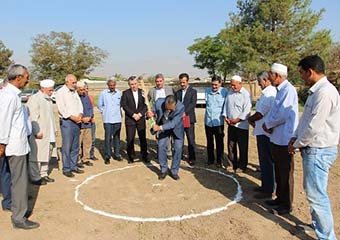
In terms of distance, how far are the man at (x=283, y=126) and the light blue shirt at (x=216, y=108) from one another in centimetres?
263

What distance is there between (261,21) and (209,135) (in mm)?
18649

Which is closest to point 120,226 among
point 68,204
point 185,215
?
point 185,215

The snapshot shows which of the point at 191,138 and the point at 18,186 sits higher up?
the point at 18,186

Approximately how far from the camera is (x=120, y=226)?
15.8ft

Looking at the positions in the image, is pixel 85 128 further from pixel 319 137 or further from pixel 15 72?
pixel 319 137

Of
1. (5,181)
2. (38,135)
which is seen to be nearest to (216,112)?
(38,135)

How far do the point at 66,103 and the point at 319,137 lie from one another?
4902mm

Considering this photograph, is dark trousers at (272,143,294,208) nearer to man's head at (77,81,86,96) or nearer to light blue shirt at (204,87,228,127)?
light blue shirt at (204,87,228,127)

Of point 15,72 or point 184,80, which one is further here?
point 184,80

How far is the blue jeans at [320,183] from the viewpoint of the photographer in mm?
3932

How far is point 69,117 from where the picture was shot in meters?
7.03

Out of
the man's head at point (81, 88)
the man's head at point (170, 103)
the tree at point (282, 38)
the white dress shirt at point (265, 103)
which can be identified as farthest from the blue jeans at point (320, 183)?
the tree at point (282, 38)

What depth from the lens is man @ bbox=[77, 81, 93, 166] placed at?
26.3 feet

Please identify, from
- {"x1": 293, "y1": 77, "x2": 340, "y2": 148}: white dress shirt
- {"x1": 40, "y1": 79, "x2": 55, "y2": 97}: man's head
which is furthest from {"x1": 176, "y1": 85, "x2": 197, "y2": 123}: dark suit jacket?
{"x1": 293, "y1": 77, "x2": 340, "y2": 148}: white dress shirt
